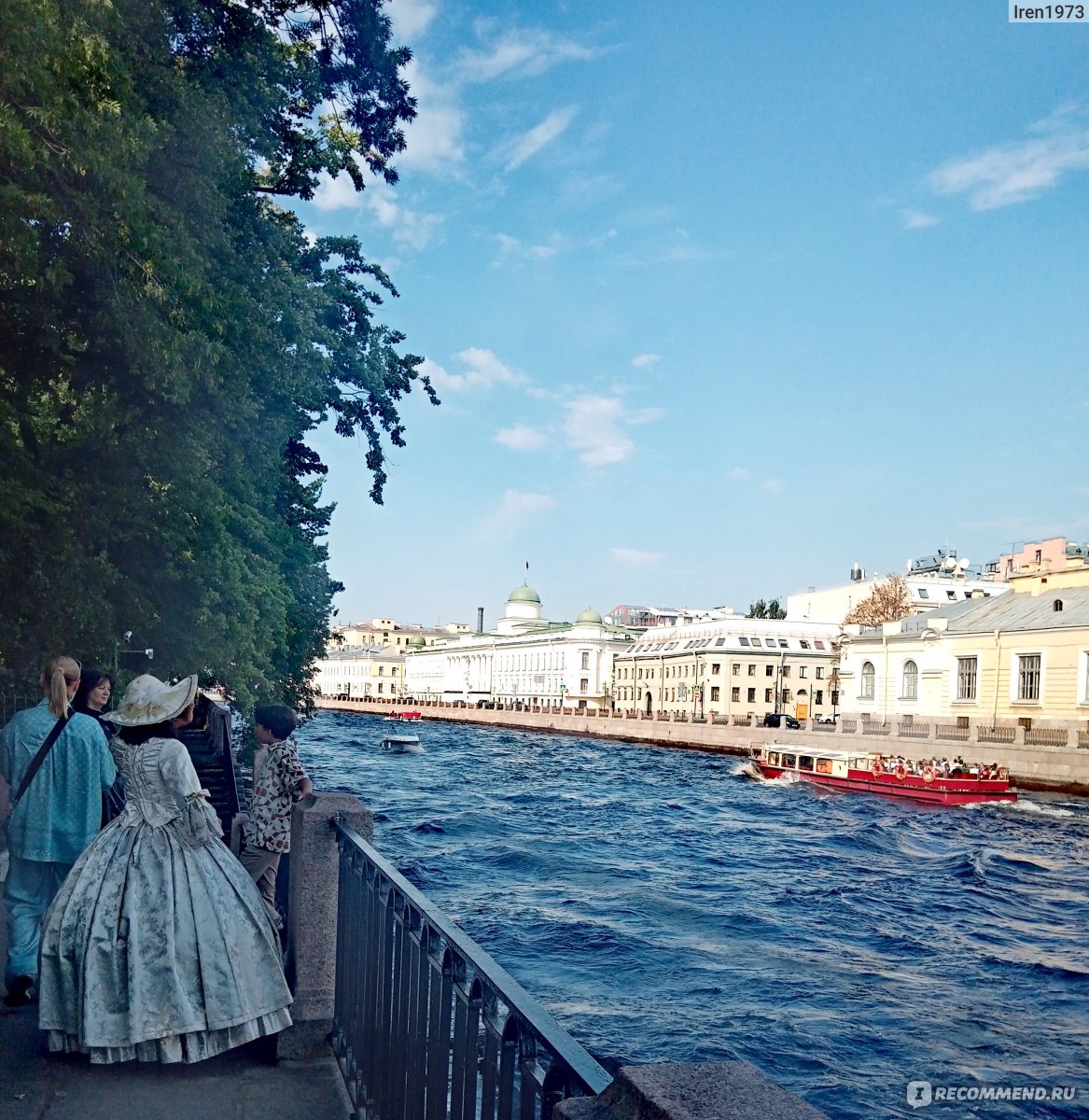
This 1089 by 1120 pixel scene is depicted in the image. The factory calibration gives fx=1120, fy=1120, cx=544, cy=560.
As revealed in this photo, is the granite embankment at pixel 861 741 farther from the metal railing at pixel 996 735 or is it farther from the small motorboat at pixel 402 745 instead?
the small motorboat at pixel 402 745

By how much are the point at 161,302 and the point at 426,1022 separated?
9396 millimetres

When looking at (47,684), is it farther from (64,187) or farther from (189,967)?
(64,187)

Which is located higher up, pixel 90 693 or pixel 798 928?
pixel 90 693

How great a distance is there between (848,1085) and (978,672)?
4171 cm

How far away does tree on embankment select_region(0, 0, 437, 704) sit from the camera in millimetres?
9844

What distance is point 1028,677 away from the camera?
46625 mm

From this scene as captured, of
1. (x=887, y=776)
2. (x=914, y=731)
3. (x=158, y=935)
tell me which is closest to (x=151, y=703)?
(x=158, y=935)

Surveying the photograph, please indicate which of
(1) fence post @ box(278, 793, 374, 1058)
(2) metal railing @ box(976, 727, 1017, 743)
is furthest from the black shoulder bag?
(2) metal railing @ box(976, 727, 1017, 743)

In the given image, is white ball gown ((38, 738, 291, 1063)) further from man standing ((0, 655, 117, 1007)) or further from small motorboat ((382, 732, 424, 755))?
small motorboat ((382, 732, 424, 755))

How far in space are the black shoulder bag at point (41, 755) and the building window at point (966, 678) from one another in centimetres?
4907

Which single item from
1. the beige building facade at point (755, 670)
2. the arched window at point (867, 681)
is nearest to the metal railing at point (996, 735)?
the arched window at point (867, 681)

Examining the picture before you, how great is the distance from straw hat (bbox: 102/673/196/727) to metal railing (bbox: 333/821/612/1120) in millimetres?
837

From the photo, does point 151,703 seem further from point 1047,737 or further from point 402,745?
point 402,745

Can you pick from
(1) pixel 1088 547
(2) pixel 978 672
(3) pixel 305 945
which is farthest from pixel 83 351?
(1) pixel 1088 547
